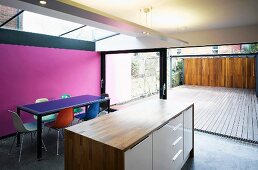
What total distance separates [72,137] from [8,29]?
3528 millimetres

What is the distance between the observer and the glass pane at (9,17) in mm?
3758

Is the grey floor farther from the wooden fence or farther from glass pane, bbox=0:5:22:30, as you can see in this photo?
the wooden fence

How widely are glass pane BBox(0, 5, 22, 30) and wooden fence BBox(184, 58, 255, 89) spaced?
38.3 ft

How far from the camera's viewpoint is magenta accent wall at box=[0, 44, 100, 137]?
4.03 meters

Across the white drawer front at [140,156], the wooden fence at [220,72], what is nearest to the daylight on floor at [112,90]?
the white drawer front at [140,156]

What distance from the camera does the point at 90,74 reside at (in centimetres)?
610

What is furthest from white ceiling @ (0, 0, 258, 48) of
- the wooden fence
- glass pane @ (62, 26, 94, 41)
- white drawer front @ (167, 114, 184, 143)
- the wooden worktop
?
the wooden fence

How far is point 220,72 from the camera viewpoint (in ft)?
41.9

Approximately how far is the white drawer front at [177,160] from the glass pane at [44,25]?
4142 mm

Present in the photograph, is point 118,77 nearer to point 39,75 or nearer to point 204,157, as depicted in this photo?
point 39,75

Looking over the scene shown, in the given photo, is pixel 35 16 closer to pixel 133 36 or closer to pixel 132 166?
pixel 133 36

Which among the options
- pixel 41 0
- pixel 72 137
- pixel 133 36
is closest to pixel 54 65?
pixel 133 36

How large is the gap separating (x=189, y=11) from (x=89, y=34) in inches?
140

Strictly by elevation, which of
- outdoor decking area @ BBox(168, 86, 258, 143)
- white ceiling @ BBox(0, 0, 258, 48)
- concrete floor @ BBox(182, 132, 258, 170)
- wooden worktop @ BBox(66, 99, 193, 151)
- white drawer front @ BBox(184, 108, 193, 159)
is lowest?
concrete floor @ BBox(182, 132, 258, 170)
